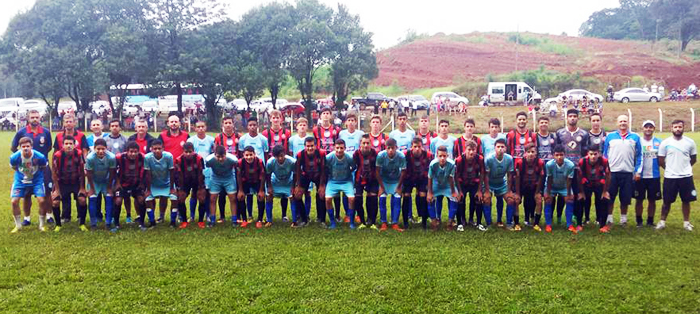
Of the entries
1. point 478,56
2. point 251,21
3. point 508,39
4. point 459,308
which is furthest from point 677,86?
point 459,308

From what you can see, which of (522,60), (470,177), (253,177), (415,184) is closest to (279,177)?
(253,177)

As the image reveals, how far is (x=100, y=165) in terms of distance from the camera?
7.57 meters

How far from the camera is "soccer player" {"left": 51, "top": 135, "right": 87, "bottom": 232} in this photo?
7578 mm

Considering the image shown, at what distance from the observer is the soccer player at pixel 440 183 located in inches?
289

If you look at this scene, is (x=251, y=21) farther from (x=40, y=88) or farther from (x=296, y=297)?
(x=296, y=297)

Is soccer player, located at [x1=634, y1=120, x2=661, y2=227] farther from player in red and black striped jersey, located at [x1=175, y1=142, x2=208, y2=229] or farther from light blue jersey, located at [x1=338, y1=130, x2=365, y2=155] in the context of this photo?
player in red and black striped jersey, located at [x1=175, y1=142, x2=208, y2=229]

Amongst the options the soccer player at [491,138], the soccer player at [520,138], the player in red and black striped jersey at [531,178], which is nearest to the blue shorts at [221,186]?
the soccer player at [491,138]

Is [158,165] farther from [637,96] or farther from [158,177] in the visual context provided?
[637,96]

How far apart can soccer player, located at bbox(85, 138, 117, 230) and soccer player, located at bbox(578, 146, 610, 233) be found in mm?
6722

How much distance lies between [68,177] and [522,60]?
6104cm

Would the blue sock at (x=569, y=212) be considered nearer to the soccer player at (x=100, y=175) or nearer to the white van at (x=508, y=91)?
the soccer player at (x=100, y=175)

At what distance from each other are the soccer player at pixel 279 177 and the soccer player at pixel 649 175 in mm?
5104

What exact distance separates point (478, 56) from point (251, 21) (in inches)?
1513

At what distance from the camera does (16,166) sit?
7.50m
